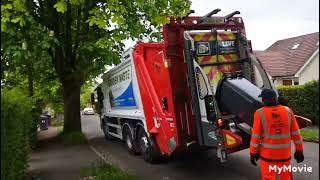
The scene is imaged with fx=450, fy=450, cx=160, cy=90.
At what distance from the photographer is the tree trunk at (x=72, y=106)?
17.5m

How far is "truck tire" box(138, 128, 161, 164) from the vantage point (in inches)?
399

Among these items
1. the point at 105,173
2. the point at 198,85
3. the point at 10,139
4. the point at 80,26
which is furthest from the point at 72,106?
the point at 10,139

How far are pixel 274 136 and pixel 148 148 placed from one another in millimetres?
5362

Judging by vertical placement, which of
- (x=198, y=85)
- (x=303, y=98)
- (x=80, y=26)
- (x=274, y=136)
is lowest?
(x=274, y=136)

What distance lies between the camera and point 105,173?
8.23m

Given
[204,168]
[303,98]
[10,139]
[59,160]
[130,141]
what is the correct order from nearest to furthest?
[10,139]
[204,168]
[59,160]
[130,141]
[303,98]

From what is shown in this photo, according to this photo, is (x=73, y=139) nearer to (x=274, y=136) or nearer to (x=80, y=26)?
(x=80, y=26)

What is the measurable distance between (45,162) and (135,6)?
4.93 metres

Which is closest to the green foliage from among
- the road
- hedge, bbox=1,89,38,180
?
the road

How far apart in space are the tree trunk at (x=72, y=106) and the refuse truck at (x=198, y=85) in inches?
283

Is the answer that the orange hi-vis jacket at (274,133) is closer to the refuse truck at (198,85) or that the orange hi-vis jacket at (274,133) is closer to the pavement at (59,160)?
the refuse truck at (198,85)

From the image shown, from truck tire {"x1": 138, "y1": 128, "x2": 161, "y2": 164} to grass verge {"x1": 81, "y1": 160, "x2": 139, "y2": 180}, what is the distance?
134cm

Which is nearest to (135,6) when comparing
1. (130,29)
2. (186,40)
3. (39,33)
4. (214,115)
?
(130,29)

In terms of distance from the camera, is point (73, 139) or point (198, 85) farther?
point (73, 139)
